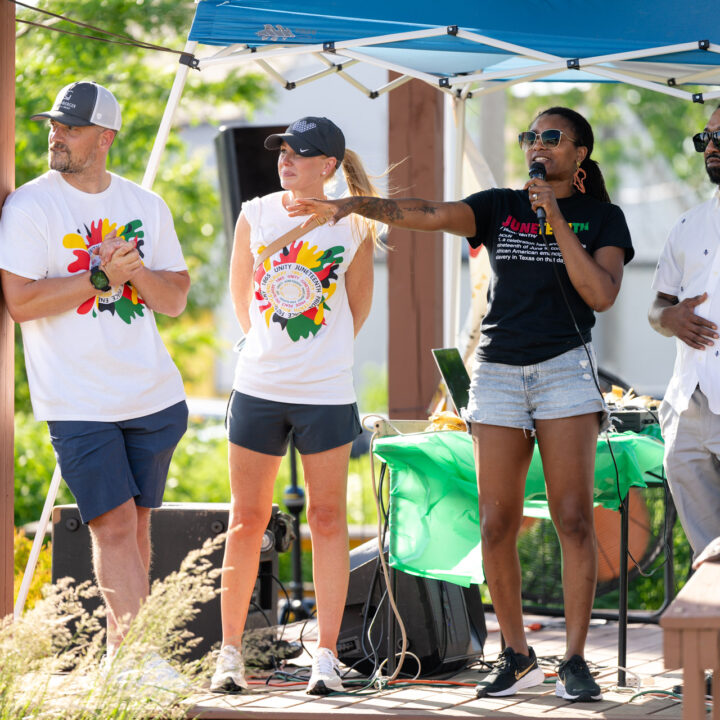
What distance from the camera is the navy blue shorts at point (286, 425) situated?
4090 mm

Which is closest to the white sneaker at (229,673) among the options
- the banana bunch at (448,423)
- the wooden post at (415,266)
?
the banana bunch at (448,423)

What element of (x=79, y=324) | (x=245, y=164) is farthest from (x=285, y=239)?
(x=245, y=164)

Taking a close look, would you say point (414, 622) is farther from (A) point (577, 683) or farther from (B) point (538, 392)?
(B) point (538, 392)

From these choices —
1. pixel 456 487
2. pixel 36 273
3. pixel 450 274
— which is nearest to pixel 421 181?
pixel 450 274

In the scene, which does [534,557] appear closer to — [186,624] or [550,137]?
[186,624]

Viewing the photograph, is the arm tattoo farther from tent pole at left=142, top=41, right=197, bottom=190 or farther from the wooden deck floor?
the wooden deck floor

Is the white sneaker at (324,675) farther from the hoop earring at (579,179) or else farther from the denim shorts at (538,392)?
the hoop earring at (579,179)

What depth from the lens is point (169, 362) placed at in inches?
161

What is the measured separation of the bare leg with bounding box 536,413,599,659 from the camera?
3941 millimetres

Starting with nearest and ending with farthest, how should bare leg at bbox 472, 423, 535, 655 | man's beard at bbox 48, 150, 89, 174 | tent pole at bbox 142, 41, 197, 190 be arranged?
man's beard at bbox 48, 150, 89, 174
bare leg at bbox 472, 423, 535, 655
tent pole at bbox 142, 41, 197, 190

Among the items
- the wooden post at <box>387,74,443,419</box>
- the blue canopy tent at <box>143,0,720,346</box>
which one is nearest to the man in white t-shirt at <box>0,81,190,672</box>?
the blue canopy tent at <box>143,0,720,346</box>

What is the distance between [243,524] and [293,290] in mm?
819

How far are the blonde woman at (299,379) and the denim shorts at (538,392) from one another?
489 mm

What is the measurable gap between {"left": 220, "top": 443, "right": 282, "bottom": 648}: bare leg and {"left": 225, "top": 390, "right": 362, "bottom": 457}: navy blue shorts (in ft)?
0.17
